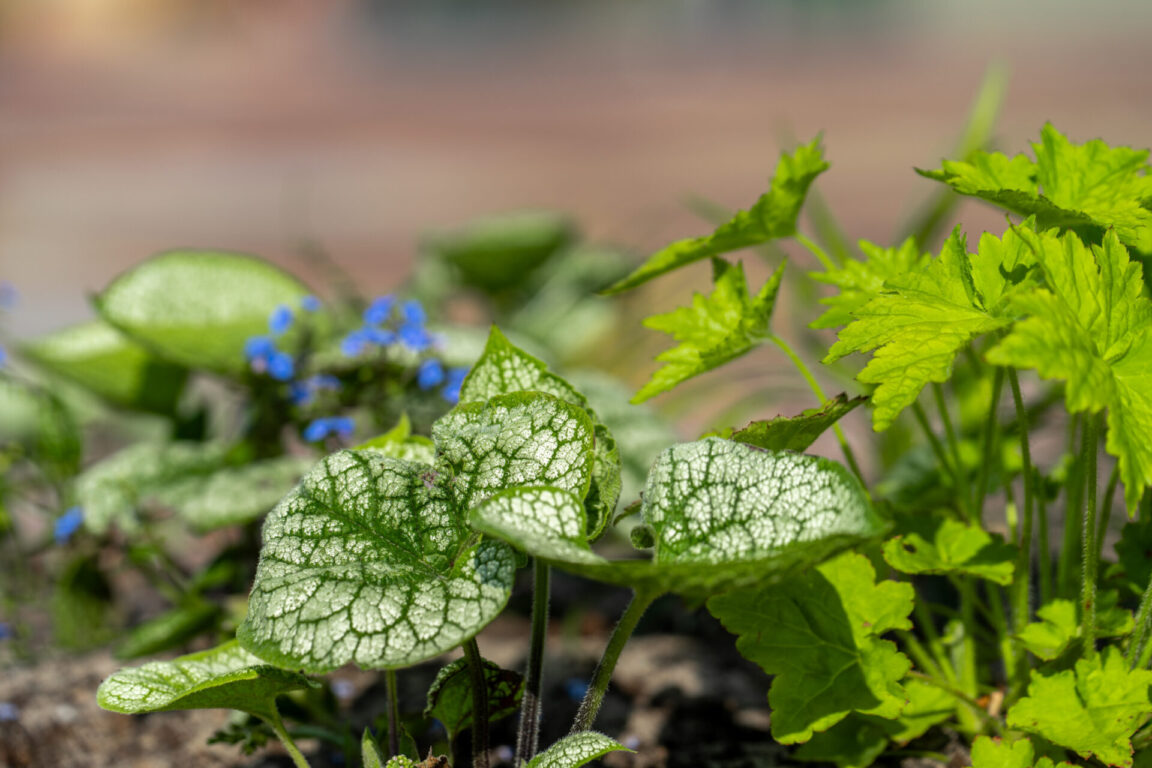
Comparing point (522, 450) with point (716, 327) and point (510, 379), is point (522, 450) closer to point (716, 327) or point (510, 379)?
point (510, 379)

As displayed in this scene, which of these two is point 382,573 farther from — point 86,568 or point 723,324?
point 86,568

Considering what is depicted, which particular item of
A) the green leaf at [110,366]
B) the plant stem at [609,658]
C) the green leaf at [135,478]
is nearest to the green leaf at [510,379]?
the plant stem at [609,658]

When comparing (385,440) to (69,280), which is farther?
(69,280)

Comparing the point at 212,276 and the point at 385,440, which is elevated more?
the point at 212,276

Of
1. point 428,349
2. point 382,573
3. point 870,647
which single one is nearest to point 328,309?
point 428,349

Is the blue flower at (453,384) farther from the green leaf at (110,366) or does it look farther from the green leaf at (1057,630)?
the green leaf at (1057,630)

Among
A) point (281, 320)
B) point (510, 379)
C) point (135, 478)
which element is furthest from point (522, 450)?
point (135, 478)

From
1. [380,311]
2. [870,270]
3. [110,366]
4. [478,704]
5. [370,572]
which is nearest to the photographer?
[370,572]
